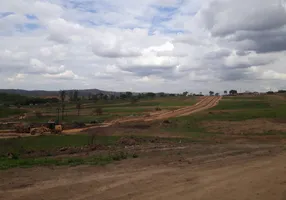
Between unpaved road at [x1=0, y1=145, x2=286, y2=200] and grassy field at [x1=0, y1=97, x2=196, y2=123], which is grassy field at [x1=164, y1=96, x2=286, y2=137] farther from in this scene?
unpaved road at [x1=0, y1=145, x2=286, y2=200]

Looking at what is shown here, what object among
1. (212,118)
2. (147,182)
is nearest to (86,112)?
(212,118)

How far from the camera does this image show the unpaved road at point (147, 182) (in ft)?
28.6

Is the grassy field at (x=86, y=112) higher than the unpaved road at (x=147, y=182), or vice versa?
the unpaved road at (x=147, y=182)

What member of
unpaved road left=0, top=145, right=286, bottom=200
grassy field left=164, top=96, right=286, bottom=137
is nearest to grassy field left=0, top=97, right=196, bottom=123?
grassy field left=164, top=96, right=286, bottom=137

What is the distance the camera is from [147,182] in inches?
408

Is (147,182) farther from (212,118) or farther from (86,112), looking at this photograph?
(86,112)

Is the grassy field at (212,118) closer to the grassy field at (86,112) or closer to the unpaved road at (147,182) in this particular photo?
the grassy field at (86,112)

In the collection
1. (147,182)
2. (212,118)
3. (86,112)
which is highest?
(147,182)

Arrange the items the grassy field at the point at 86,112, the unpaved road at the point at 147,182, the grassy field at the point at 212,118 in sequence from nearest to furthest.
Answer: the unpaved road at the point at 147,182, the grassy field at the point at 212,118, the grassy field at the point at 86,112

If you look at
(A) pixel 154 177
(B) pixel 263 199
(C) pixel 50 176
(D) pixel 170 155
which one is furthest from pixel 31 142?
(B) pixel 263 199

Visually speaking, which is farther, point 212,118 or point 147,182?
point 212,118

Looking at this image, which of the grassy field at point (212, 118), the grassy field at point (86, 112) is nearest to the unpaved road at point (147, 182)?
the grassy field at point (212, 118)

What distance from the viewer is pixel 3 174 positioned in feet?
40.7

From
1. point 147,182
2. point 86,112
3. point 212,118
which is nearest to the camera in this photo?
point 147,182
